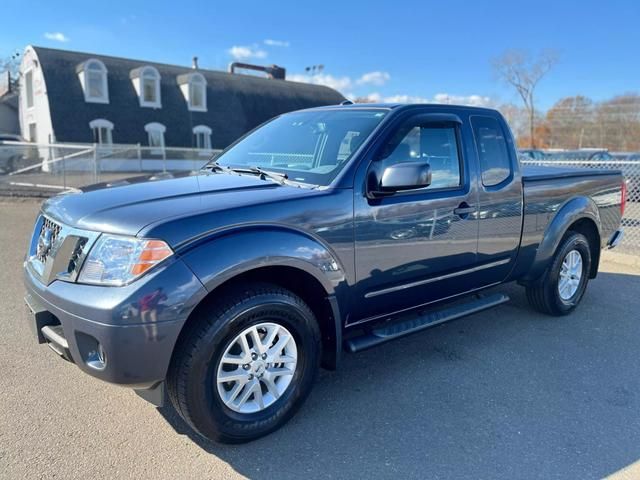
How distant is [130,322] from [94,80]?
28172mm

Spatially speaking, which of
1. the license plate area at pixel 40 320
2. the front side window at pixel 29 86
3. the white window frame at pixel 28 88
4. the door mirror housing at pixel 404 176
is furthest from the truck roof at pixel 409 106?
the front side window at pixel 29 86

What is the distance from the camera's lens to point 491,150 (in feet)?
13.1

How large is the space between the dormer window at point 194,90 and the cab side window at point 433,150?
28.4 meters

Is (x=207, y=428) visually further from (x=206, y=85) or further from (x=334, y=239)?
(x=206, y=85)

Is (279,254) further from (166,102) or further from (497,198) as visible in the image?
(166,102)

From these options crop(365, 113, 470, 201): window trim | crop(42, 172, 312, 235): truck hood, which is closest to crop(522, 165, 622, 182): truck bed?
crop(365, 113, 470, 201): window trim

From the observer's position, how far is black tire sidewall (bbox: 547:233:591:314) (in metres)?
4.65

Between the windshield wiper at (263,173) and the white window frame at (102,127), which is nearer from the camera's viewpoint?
the windshield wiper at (263,173)

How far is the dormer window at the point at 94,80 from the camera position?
2570cm

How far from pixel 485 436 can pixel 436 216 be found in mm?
1464

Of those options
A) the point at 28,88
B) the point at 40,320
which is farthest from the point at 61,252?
the point at 28,88

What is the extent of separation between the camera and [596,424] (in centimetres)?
303

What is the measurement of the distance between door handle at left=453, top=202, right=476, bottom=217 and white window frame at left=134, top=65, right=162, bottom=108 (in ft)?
90.5

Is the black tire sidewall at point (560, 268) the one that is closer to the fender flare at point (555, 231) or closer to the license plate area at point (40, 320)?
the fender flare at point (555, 231)
